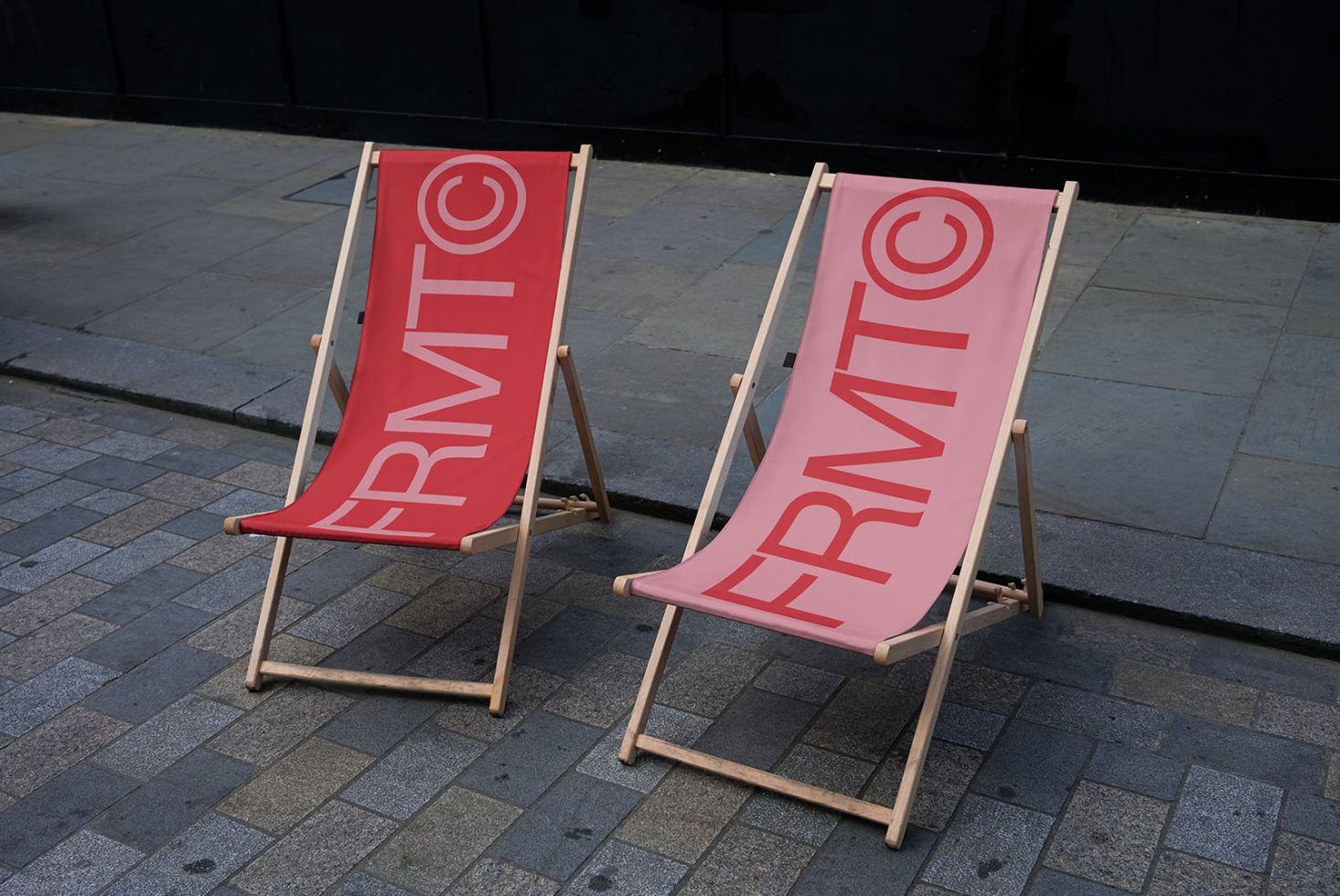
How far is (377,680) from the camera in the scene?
13.2 feet

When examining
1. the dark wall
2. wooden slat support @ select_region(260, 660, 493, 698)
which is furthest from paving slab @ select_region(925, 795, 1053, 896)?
the dark wall

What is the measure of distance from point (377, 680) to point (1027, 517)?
6.24 feet

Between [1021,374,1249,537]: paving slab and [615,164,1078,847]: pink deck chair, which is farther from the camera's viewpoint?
[1021,374,1249,537]: paving slab

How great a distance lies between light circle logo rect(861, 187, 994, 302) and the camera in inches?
159

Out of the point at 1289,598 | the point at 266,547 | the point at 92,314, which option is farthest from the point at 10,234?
the point at 1289,598

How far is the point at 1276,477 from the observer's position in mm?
4867

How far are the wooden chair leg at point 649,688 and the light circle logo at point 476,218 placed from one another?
1502mm

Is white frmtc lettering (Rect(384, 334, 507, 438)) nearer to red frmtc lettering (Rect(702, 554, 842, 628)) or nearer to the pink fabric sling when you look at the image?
the pink fabric sling

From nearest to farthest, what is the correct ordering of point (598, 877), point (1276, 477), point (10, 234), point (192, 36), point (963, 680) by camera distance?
point (598, 877) → point (963, 680) → point (1276, 477) → point (10, 234) → point (192, 36)

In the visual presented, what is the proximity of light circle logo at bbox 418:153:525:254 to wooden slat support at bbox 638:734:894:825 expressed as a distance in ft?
5.85

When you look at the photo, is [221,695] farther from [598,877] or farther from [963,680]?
[963,680]

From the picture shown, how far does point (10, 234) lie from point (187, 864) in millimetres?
5908

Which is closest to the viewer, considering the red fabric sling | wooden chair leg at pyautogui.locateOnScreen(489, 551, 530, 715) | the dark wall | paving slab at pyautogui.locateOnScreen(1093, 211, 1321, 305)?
wooden chair leg at pyautogui.locateOnScreen(489, 551, 530, 715)

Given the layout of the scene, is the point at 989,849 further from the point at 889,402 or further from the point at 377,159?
the point at 377,159
